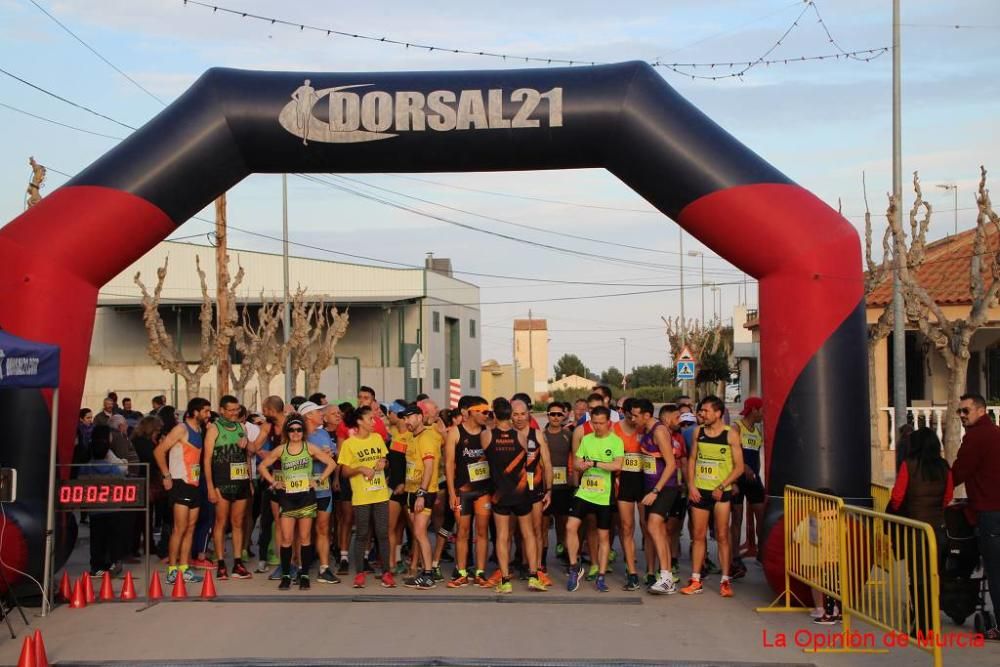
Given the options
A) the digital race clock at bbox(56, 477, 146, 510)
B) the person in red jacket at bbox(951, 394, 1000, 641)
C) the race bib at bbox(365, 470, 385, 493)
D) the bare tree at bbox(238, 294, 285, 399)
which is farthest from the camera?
the bare tree at bbox(238, 294, 285, 399)

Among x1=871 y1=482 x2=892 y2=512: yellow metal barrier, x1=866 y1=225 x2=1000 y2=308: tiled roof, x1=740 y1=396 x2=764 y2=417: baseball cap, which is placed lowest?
x1=871 y1=482 x2=892 y2=512: yellow metal barrier

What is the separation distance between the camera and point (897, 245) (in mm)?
15914

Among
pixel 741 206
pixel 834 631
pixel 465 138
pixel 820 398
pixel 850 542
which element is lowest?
pixel 834 631

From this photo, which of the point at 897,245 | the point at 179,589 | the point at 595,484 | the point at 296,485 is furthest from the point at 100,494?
the point at 897,245

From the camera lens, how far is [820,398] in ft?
32.6

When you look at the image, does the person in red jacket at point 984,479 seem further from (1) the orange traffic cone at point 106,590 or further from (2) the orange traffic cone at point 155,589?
(1) the orange traffic cone at point 106,590

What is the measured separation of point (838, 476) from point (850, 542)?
153 cm

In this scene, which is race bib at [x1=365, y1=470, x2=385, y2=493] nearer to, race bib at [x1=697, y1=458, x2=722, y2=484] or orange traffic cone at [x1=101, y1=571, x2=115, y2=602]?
orange traffic cone at [x1=101, y1=571, x2=115, y2=602]

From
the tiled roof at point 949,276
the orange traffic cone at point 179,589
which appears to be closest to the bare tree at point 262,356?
the tiled roof at point 949,276

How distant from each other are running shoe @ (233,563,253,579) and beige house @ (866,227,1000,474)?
13.8m

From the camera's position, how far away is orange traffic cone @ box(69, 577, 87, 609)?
32.7 ft

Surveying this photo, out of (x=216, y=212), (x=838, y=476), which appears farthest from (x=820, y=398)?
(x=216, y=212)

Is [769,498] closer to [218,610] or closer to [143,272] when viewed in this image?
[218,610]

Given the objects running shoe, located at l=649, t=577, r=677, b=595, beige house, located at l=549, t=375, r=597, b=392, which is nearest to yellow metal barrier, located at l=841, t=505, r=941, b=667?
running shoe, located at l=649, t=577, r=677, b=595
